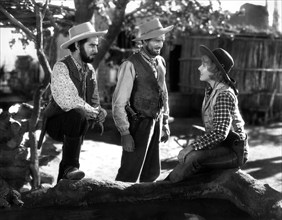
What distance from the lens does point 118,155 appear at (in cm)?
919

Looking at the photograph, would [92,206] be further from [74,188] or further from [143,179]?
[143,179]

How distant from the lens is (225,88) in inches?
167

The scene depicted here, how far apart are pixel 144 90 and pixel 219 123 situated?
117 cm

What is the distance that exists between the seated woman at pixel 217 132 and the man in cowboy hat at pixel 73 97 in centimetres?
97

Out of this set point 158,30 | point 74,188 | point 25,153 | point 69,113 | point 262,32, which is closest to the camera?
point 74,188

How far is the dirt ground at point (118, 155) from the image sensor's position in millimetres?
7822

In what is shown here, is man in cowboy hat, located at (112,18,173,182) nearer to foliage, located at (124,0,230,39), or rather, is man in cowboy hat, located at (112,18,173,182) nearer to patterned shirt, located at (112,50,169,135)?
patterned shirt, located at (112,50,169,135)

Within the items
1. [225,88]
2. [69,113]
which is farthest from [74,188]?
[225,88]

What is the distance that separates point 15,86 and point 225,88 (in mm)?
11364

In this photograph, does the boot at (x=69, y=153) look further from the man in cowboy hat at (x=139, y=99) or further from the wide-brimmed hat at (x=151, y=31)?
the wide-brimmed hat at (x=151, y=31)

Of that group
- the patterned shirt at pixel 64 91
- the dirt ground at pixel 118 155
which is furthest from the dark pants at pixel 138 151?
the dirt ground at pixel 118 155

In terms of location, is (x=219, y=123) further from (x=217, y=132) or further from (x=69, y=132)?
(x=69, y=132)

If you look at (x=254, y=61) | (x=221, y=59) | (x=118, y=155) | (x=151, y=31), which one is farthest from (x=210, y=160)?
(x=254, y=61)

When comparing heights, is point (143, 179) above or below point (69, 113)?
below
